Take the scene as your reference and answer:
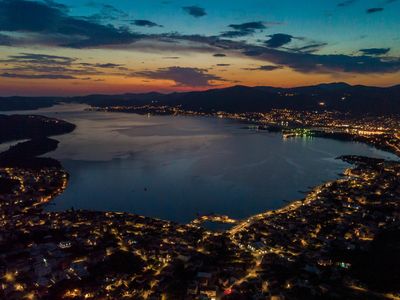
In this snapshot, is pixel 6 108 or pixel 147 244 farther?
pixel 6 108

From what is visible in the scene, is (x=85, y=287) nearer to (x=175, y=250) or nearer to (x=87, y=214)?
(x=175, y=250)

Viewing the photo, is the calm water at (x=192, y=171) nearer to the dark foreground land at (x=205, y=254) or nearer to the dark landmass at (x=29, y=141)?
the dark landmass at (x=29, y=141)

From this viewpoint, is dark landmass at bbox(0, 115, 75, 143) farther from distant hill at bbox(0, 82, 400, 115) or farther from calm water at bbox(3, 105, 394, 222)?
distant hill at bbox(0, 82, 400, 115)

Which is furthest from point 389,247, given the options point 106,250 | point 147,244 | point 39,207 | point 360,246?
point 39,207

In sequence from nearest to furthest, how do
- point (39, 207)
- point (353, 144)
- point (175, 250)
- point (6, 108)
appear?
1. point (175, 250)
2. point (39, 207)
3. point (353, 144)
4. point (6, 108)

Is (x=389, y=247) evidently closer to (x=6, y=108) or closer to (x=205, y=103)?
(x=205, y=103)

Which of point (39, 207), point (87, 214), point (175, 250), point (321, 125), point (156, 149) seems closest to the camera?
point (175, 250)

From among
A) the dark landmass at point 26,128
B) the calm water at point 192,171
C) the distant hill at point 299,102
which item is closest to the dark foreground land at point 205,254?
the calm water at point 192,171
